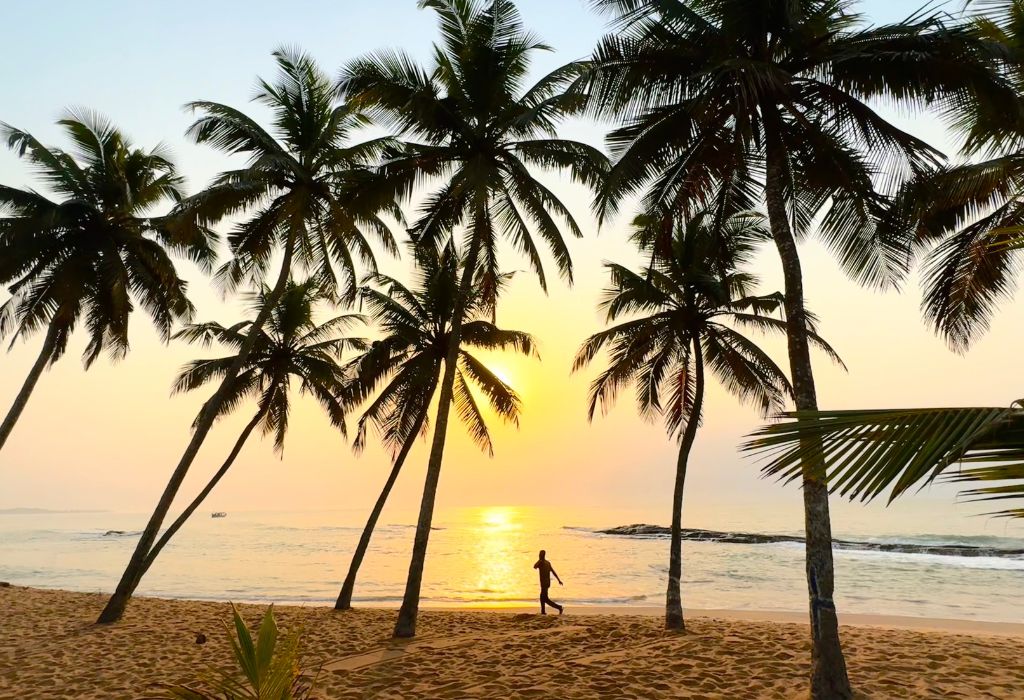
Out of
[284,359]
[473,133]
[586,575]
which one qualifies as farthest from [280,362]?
[586,575]

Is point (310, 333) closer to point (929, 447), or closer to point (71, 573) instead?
point (929, 447)

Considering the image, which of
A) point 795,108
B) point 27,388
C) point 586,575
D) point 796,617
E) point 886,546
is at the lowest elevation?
point 586,575

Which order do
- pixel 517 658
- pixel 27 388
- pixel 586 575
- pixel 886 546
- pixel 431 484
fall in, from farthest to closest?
pixel 886 546 < pixel 586 575 < pixel 27 388 < pixel 431 484 < pixel 517 658

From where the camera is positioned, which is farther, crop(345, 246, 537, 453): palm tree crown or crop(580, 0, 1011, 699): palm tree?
crop(345, 246, 537, 453): palm tree crown

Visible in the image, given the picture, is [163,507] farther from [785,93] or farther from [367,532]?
[785,93]

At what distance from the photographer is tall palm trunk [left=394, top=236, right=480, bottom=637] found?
1215 centimetres

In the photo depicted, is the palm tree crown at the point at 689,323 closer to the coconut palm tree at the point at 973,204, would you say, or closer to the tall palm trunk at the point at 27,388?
the coconut palm tree at the point at 973,204

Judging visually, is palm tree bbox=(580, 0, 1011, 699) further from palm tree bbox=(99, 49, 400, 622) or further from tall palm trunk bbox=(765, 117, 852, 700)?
palm tree bbox=(99, 49, 400, 622)

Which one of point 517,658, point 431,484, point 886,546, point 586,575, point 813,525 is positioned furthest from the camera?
point 886,546

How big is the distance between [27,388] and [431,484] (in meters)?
10.9

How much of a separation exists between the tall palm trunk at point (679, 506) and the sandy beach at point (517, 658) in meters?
0.40

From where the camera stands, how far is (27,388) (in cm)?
1603

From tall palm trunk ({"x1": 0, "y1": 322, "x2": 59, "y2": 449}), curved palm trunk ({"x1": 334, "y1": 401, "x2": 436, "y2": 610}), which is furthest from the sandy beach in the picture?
tall palm trunk ({"x1": 0, "y1": 322, "x2": 59, "y2": 449})

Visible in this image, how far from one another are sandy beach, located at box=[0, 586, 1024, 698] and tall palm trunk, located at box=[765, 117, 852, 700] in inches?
22.8
